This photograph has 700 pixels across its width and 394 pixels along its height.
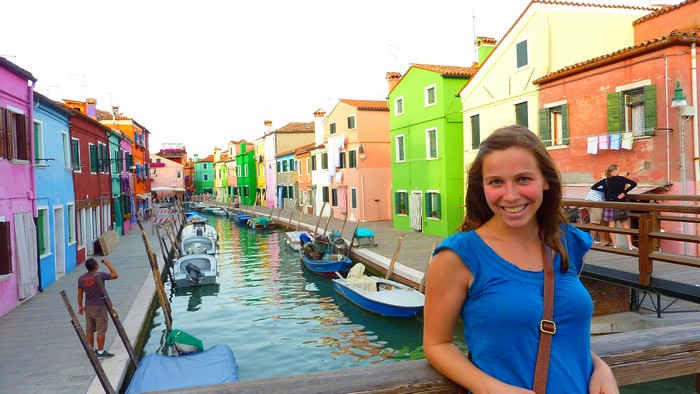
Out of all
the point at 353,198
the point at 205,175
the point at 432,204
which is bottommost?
the point at 432,204

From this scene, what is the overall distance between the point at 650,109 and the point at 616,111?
119cm

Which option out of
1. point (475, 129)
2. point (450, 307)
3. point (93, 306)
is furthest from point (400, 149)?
point (450, 307)

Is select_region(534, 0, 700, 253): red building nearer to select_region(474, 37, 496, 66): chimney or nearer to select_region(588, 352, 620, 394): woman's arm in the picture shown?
select_region(474, 37, 496, 66): chimney

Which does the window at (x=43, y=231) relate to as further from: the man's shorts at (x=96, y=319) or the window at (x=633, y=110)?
the window at (x=633, y=110)

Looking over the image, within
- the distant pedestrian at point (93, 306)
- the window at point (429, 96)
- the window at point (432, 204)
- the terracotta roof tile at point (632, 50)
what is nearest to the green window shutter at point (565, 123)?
the terracotta roof tile at point (632, 50)

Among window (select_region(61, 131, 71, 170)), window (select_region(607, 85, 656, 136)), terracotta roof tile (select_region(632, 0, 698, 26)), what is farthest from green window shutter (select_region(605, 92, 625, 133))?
A: window (select_region(61, 131, 71, 170))

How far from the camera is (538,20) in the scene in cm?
1870

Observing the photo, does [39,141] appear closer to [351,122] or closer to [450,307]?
[450,307]

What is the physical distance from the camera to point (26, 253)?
45.8 ft

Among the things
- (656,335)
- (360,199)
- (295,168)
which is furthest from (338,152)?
(656,335)

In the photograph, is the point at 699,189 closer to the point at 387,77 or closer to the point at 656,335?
the point at 656,335

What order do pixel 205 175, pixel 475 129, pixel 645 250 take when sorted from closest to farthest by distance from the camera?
pixel 645 250 → pixel 475 129 → pixel 205 175

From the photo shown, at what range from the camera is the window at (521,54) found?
19.5m

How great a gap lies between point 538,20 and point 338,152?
20.8m
